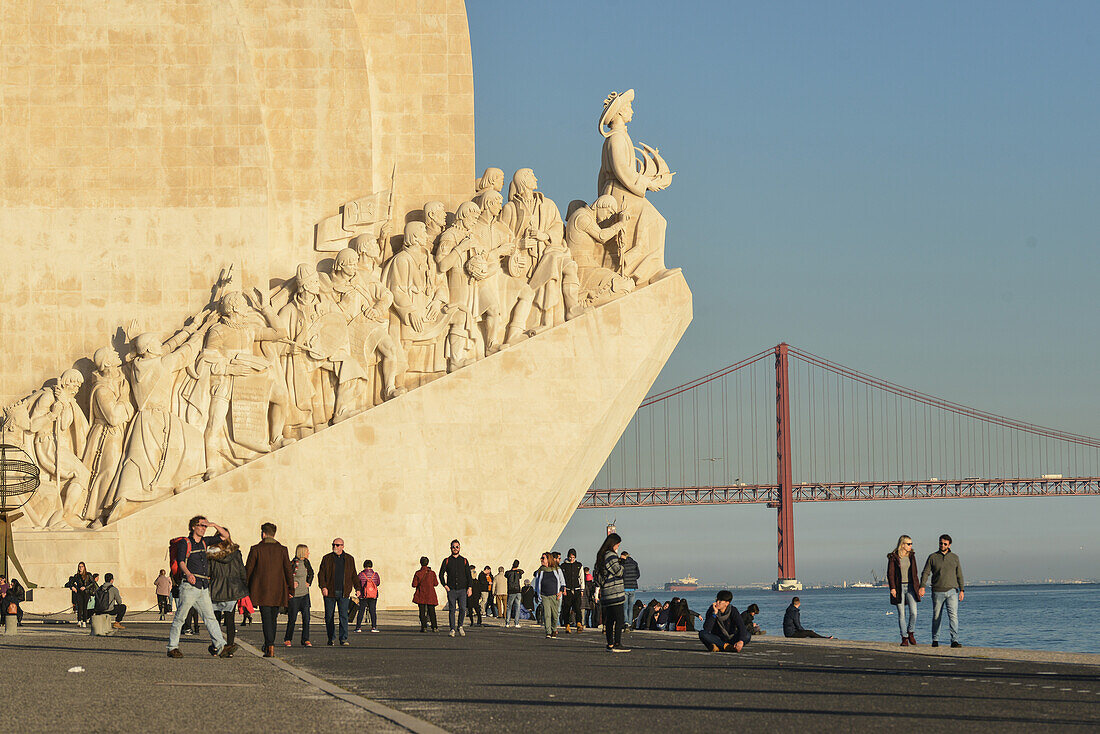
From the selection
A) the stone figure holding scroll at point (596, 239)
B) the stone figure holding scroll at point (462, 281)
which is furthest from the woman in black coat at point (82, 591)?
the stone figure holding scroll at point (596, 239)

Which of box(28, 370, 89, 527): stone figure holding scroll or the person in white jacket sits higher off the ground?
box(28, 370, 89, 527): stone figure holding scroll

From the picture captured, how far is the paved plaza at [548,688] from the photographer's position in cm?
554

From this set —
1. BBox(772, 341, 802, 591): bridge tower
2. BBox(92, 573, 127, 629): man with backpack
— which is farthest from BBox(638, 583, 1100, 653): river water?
BBox(92, 573, 127, 629): man with backpack

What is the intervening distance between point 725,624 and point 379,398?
7.85 meters

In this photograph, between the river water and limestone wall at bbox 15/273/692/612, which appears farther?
the river water

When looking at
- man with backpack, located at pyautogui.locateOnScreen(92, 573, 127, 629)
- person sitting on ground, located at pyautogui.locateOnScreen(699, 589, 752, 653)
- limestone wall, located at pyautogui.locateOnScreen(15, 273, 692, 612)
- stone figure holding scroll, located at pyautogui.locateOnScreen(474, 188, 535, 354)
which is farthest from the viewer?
stone figure holding scroll, located at pyautogui.locateOnScreen(474, 188, 535, 354)

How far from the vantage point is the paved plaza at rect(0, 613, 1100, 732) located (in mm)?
5543

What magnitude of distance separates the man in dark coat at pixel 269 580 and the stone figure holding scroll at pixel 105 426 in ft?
24.7

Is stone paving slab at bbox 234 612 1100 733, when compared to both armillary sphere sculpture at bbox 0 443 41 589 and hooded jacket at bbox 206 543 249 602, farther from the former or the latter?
armillary sphere sculpture at bbox 0 443 41 589

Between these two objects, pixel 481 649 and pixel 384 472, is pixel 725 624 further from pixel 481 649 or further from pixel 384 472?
pixel 384 472

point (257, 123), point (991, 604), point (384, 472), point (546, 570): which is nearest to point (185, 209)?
point (257, 123)

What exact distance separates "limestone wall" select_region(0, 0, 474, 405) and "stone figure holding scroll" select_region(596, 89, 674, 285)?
3.13 metres

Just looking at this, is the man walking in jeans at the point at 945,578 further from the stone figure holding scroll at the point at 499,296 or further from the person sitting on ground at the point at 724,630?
the stone figure holding scroll at the point at 499,296

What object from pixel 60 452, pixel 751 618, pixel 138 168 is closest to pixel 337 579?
pixel 751 618
